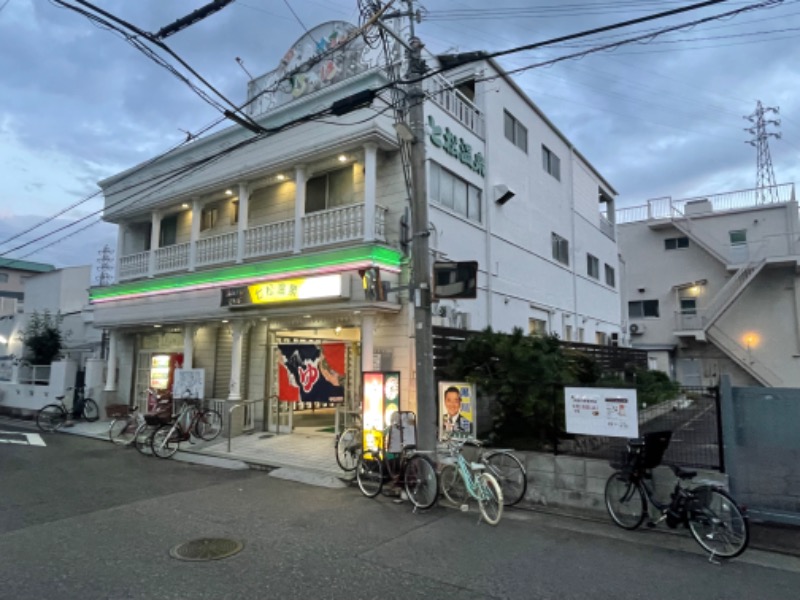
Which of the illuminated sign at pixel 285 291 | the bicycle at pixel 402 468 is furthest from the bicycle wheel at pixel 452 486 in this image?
the illuminated sign at pixel 285 291

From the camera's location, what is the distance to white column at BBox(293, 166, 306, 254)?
11945mm

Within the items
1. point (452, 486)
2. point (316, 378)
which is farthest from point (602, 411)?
point (316, 378)

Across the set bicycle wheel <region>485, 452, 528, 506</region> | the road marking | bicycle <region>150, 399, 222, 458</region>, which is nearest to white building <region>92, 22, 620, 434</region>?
bicycle <region>150, 399, 222, 458</region>

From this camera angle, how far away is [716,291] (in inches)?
1066

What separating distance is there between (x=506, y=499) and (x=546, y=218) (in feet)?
42.6

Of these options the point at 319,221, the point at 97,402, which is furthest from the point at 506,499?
the point at 97,402

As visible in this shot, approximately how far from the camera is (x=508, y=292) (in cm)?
1504

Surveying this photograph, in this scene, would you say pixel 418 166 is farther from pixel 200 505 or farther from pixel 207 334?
pixel 207 334

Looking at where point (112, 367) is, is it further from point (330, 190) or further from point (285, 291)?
point (330, 190)

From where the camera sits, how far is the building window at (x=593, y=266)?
22.1 meters

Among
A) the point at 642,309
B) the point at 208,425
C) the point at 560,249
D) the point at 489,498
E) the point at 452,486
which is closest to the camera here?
the point at 489,498

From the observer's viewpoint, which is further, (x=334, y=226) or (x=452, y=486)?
(x=334, y=226)

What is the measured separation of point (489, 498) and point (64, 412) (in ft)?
48.9

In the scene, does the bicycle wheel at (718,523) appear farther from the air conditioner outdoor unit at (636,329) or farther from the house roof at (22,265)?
the house roof at (22,265)
